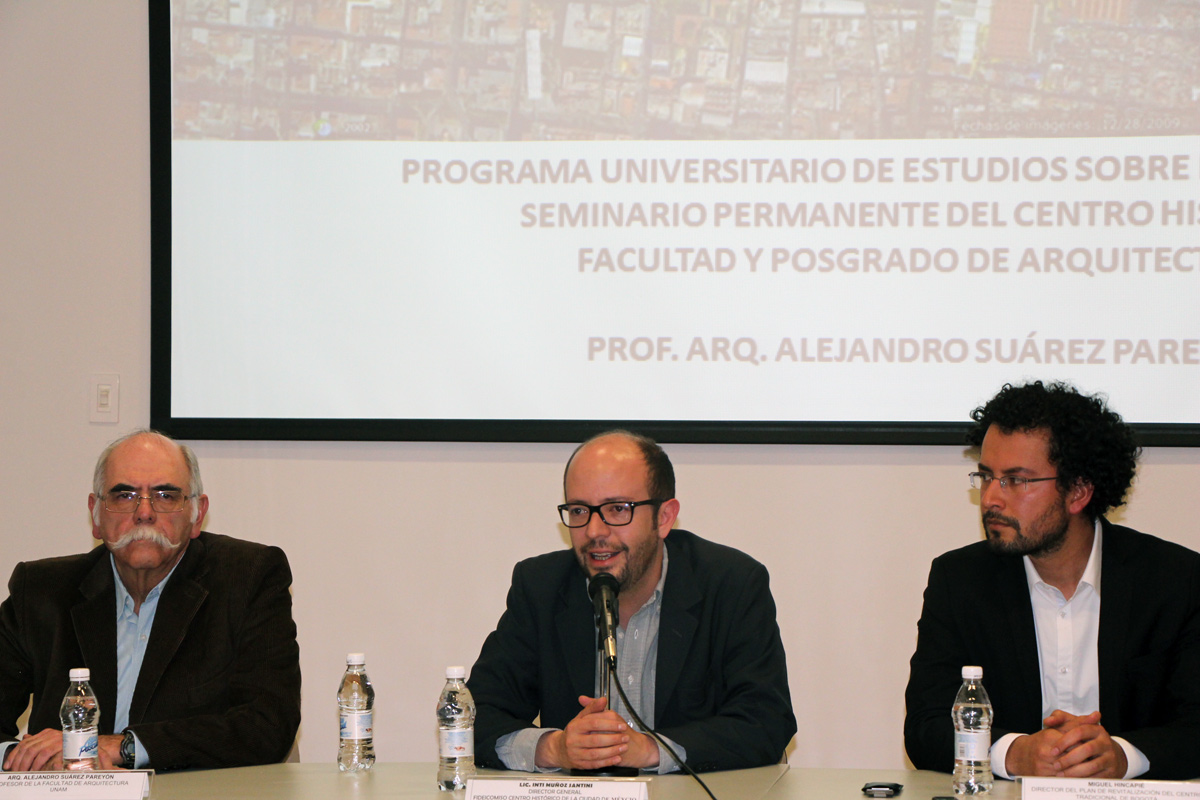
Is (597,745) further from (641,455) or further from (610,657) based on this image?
(641,455)

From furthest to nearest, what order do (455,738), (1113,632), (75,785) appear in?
(1113,632), (455,738), (75,785)

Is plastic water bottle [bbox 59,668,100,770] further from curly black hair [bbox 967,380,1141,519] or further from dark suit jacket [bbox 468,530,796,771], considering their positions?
curly black hair [bbox 967,380,1141,519]

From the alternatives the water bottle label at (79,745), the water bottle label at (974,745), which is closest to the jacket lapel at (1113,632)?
the water bottle label at (974,745)

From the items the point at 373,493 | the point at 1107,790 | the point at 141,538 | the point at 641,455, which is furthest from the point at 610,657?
the point at 373,493

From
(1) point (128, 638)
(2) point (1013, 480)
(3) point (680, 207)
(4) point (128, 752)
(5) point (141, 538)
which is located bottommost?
(4) point (128, 752)

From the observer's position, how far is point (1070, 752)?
7.88 ft

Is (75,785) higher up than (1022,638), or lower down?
lower down

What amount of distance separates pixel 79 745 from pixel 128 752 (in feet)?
0.48

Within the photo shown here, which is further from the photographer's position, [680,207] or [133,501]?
[680,207]

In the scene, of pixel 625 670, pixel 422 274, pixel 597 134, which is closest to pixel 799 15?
pixel 597 134

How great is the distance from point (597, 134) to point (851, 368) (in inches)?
44.6

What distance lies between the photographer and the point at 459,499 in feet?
13.4

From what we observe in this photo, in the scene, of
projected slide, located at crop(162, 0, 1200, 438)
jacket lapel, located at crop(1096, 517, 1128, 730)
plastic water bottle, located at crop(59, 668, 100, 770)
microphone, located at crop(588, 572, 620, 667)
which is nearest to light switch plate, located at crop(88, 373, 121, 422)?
projected slide, located at crop(162, 0, 1200, 438)

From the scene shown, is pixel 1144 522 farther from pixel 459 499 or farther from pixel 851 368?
pixel 459 499
